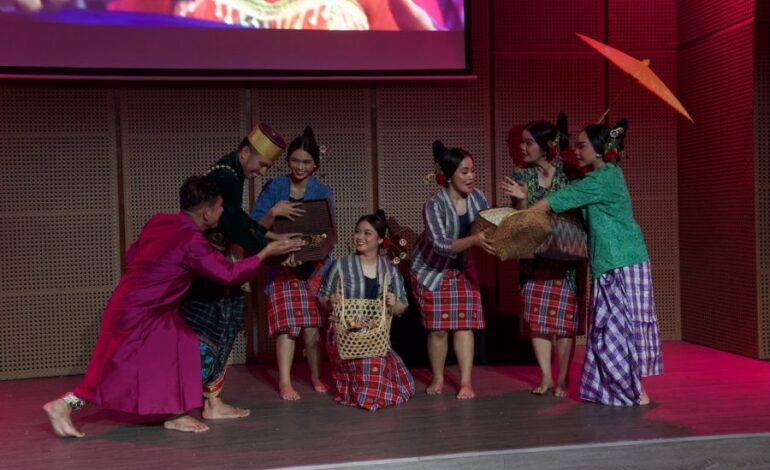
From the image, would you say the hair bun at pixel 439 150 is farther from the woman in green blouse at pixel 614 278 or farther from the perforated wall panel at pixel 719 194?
the perforated wall panel at pixel 719 194

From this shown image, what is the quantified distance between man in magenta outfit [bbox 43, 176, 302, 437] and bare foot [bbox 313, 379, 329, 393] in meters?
1.08

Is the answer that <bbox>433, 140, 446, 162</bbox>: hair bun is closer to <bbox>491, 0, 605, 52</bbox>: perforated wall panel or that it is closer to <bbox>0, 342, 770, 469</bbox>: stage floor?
<bbox>0, 342, 770, 469</bbox>: stage floor

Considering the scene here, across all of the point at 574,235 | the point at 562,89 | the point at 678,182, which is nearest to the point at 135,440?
the point at 574,235

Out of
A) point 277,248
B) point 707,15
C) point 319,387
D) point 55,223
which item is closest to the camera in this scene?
point 277,248

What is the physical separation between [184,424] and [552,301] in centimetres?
204

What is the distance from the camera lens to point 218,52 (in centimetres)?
598

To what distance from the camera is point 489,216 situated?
4.66 metres

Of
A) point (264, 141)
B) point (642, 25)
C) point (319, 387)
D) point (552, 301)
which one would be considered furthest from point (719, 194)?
point (264, 141)

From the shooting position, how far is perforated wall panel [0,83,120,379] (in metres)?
5.88

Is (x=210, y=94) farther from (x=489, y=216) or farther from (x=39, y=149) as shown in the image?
(x=489, y=216)

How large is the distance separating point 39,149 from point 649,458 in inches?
167

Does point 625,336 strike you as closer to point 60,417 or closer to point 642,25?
point 60,417

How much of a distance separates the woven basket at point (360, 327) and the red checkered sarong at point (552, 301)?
84 cm

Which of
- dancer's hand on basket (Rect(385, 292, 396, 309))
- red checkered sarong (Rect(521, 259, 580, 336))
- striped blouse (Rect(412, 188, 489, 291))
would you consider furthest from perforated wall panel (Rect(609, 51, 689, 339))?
dancer's hand on basket (Rect(385, 292, 396, 309))
